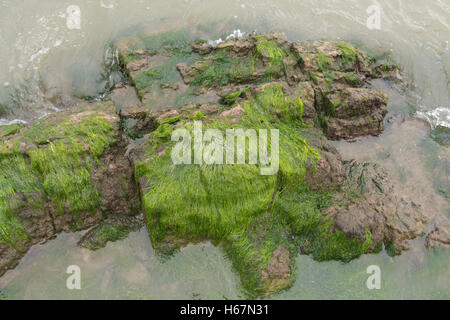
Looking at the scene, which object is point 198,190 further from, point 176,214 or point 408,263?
point 408,263

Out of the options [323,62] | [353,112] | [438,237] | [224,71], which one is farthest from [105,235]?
[438,237]

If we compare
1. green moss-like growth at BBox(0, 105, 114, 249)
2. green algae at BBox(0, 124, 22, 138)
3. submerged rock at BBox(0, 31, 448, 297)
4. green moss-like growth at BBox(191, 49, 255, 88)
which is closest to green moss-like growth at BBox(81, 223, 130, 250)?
submerged rock at BBox(0, 31, 448, 297)

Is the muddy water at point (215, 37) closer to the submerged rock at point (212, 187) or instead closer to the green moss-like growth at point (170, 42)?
the submerged rock at point (212, 187)

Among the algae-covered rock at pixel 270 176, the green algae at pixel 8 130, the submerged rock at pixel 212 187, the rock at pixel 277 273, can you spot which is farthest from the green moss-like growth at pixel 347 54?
the green algae at pixel 8 130

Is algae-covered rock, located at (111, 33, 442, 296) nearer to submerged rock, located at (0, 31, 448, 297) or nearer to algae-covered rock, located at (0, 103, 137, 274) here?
submerged rock, located at (0, 31, 448, 297)

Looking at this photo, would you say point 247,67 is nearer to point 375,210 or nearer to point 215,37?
point 215,37
